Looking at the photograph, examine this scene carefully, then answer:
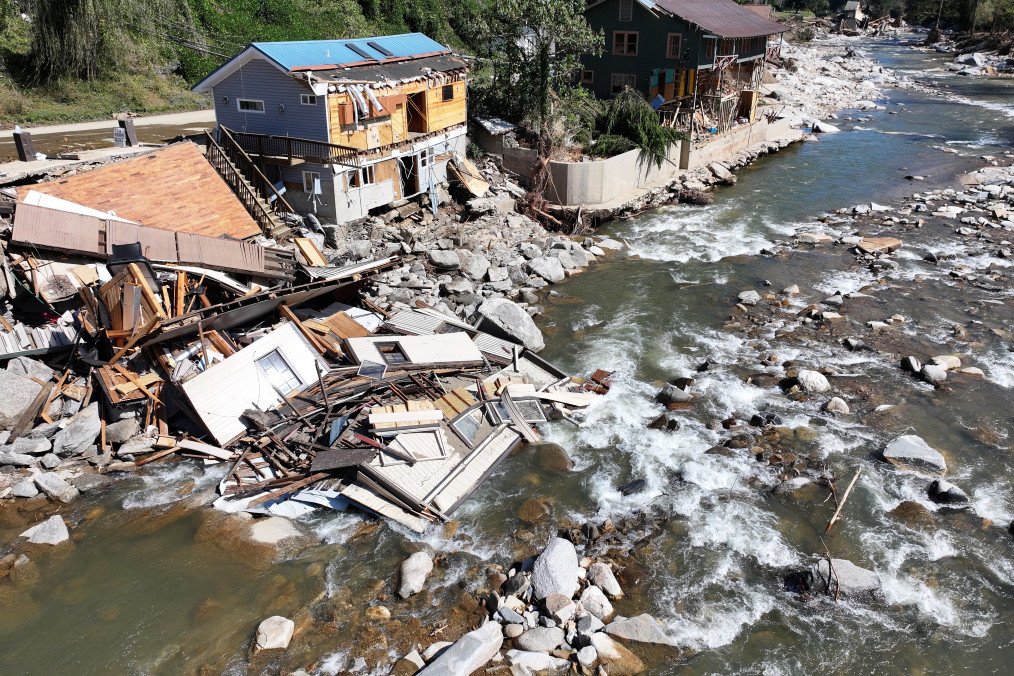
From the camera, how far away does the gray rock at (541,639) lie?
11.4m

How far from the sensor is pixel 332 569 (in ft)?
Result: 42.7

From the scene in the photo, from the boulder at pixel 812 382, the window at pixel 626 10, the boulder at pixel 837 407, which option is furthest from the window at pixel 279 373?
the window at pixel 626 10

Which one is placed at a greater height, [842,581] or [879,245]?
[879,245]

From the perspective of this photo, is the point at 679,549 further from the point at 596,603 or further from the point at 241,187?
the point at 241,187

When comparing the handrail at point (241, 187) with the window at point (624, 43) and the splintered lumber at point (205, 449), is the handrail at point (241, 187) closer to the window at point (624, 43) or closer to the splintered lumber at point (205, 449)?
the splintered lumber at point (205, 449)

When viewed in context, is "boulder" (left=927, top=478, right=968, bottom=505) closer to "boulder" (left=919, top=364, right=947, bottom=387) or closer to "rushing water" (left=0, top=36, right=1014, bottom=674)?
"rushing water" (left=0, top=36, right=1014, bottom=674)

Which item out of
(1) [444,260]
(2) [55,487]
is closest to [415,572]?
(2) [55,487]

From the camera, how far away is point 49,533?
44.5ft

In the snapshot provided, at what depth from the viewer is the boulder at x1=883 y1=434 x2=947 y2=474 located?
15.6 m

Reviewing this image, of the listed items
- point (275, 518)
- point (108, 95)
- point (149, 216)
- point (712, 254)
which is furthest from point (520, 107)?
point (275, 518)

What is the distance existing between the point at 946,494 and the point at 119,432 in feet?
58.0

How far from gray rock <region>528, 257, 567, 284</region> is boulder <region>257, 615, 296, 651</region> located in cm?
1581

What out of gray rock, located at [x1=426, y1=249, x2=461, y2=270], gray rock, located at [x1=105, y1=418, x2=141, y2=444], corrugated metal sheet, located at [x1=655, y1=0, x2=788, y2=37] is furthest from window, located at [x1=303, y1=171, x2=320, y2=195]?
corrugated metal sheet, located at [x1=655, y1=0, x2=788, y2=37]

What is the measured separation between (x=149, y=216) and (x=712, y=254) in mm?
19901
